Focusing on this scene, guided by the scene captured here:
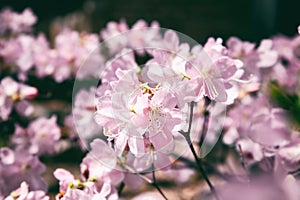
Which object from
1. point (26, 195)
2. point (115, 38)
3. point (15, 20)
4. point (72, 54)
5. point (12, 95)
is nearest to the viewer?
point (26, 195)

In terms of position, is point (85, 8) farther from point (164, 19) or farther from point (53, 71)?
point (53, 71)

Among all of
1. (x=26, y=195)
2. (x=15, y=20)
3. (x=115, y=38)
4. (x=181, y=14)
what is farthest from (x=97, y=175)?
(x=181, y=14)

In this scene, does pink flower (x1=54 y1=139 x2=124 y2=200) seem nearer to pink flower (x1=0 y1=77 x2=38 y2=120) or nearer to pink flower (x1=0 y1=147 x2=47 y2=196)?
pink flower (x1=0 y1=147 x2=47 y2=196)

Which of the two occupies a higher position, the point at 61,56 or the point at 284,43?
the point at 61,56

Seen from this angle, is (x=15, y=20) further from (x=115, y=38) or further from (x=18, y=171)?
(x=18, y=171)

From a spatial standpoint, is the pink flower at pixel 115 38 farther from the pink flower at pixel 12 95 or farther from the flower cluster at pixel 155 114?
the pink flower at pixel 12 95

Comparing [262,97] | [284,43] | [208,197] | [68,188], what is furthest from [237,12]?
[68,188]

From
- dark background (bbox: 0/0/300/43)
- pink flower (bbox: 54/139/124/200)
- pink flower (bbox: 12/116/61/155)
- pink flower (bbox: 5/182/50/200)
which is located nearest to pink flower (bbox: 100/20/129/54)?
pink flower (bbox: 12/116/61/155)

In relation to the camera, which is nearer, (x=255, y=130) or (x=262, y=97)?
(x=255, y=130)
